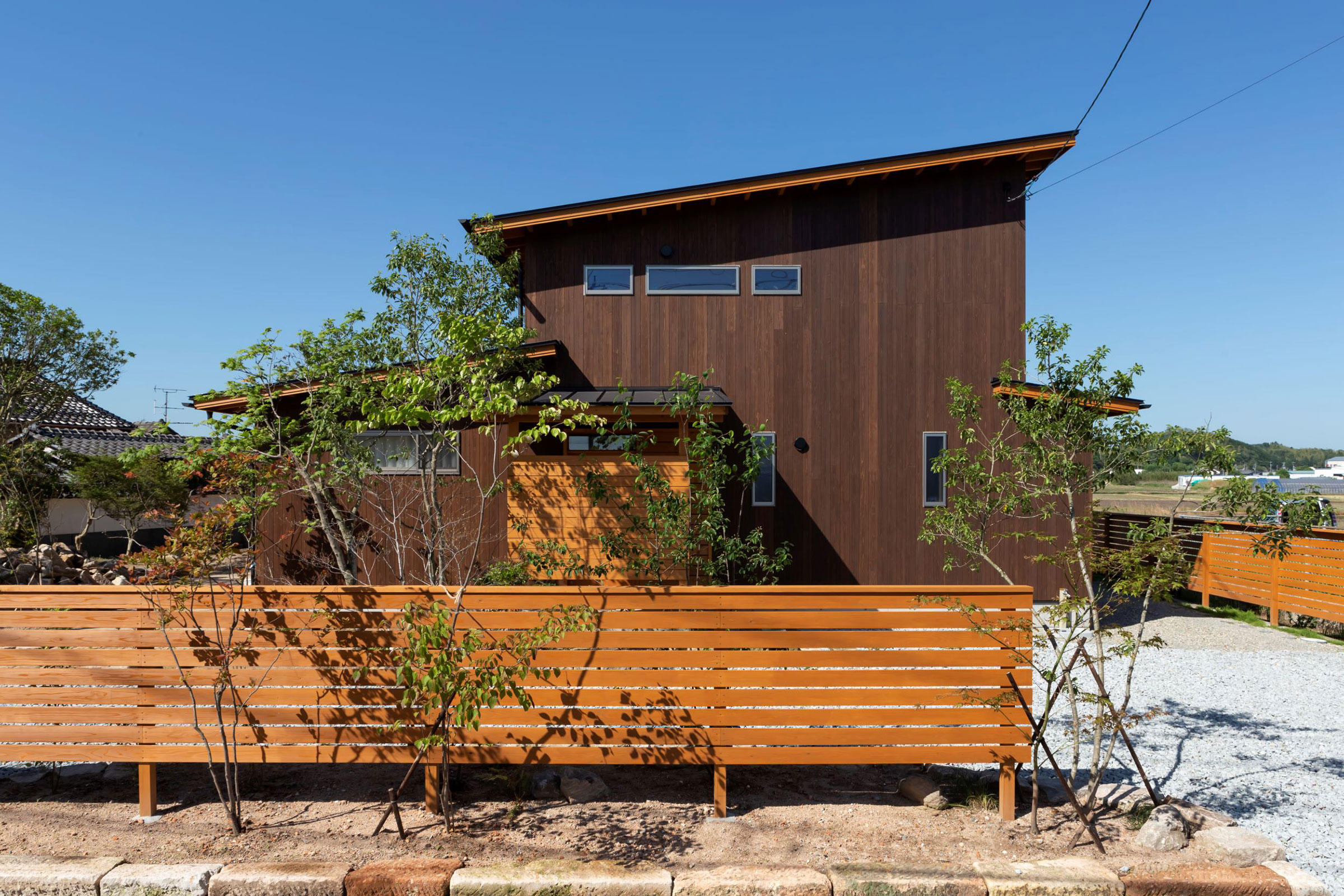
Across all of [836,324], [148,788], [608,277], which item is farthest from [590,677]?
[836,324]

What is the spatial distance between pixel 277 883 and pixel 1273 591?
1225 cm

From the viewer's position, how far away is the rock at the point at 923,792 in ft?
13.1

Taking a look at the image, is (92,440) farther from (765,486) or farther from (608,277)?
(765,486)

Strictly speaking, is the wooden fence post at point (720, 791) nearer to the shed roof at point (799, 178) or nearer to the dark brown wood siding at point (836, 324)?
the dark brown wood siding at point (836, 324)

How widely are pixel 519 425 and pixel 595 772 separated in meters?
5.46

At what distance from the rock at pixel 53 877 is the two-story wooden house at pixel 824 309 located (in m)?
6.78

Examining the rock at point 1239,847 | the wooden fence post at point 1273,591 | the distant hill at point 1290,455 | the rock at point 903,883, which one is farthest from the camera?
the distant hill at point 1290,455

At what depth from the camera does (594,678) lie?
3.80 metres

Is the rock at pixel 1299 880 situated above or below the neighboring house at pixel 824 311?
below

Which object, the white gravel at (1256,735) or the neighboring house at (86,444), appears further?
the neighboring house at (86,444)

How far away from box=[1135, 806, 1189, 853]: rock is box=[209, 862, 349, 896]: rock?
4083 millimetres

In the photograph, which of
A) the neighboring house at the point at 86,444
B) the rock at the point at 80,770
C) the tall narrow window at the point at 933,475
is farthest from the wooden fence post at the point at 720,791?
the neighboring house at the point at 86,444

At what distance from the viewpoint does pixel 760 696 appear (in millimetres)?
3791

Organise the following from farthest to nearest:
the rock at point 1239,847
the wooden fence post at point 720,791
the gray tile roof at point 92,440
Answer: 1. the gray tile roof at point 92,440
2. the wooden fence post at point 720,791
3. the rock at point 1239,847
